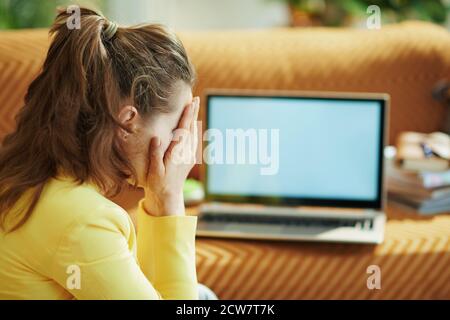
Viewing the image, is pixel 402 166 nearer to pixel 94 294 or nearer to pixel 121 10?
pixel 94 294

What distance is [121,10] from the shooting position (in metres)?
3.11

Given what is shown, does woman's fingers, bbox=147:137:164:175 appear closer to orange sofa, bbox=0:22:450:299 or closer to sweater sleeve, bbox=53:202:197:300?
sweater sleeve, bbox=53:202:197:300

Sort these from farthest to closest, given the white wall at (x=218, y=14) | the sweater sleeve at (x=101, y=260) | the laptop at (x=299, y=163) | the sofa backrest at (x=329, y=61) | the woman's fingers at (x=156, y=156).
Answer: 1. the white wall at (x=218, y=14)
2. the sofa backrest at (x=329, y=61)
3. the laptop at (x=299, y=163)
4. the woman's fingers at (x=156, y=156)
5. the sweater sleeve at (x=101, y=260)

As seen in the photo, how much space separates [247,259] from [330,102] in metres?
0.40

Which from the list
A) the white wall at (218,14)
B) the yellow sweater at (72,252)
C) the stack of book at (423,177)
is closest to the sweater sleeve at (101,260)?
the yellow sweater at (72,252)

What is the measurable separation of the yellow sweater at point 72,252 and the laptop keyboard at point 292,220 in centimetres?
75

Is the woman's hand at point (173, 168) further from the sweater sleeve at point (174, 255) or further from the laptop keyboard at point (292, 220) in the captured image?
the laptop keyboard at point (292, 220)

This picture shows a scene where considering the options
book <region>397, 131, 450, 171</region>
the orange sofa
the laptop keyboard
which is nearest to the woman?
the orange sofa

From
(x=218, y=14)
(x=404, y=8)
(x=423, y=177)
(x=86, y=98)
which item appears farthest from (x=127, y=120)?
(x=218, y=14)

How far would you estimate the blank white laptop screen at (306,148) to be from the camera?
64.3 inches

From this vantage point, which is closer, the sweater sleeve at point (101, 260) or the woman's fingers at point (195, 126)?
the sweater sleeve at point (101, 260)

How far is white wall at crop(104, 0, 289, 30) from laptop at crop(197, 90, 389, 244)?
5.29 ft

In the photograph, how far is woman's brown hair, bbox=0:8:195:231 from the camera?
83 cm
